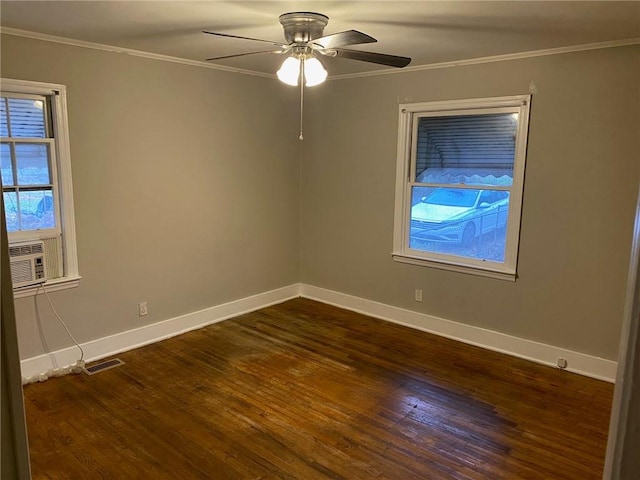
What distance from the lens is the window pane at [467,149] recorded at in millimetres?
4020

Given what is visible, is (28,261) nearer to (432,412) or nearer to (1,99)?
(1,99)

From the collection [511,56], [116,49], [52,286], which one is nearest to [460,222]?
[511,56]

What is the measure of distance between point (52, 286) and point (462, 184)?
11.6 ft

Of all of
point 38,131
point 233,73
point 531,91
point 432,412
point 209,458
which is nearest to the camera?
point 209,458

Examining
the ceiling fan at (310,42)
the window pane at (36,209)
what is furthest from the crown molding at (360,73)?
the ceiling fan at (310,42)

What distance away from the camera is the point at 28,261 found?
3453 mm

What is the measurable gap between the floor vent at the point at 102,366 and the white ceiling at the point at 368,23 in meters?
2.51

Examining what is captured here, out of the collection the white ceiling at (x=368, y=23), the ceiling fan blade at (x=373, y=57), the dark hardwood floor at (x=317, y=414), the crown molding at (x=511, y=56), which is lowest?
the dark hardwood floor at (x=317, y=414)

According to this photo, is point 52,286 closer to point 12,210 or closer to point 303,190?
point 12,210

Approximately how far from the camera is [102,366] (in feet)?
12.4

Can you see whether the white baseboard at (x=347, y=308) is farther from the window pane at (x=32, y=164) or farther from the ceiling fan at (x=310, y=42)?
the ceiling fan at (x=310, y=42)

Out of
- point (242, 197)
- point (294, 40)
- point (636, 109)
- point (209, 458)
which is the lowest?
point (209, 458)

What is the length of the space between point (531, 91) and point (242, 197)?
2.83 m

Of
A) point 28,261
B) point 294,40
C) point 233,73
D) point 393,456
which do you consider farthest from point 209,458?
point 233,73
